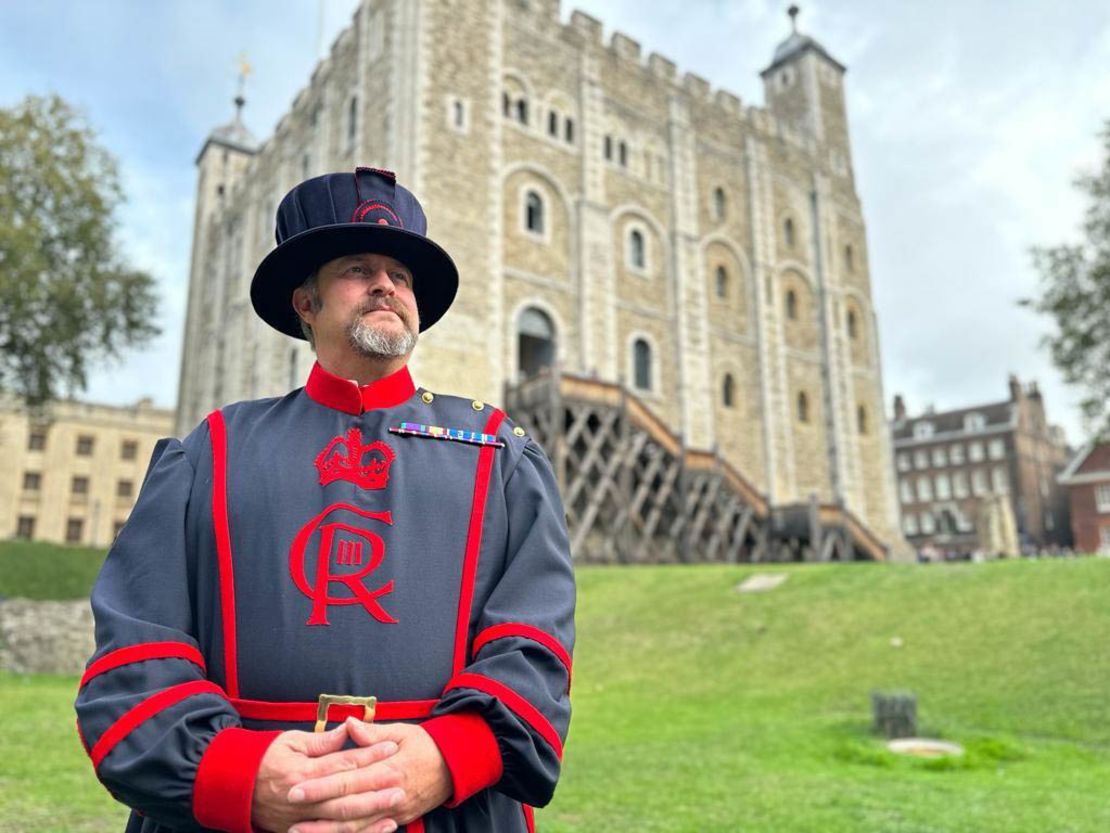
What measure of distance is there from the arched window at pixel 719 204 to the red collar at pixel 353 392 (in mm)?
26407

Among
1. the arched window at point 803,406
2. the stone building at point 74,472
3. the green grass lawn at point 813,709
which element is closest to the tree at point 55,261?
the green grass lawn at point 813,709

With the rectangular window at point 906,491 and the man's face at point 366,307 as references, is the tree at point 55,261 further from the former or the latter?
the rectangular window at point 906,491

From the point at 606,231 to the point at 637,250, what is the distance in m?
1.63

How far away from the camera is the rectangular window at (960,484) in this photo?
5269cm

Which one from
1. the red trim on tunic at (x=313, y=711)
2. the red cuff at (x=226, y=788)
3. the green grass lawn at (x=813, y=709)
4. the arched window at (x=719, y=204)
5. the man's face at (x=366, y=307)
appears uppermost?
the arched window at (x=719, y=204)

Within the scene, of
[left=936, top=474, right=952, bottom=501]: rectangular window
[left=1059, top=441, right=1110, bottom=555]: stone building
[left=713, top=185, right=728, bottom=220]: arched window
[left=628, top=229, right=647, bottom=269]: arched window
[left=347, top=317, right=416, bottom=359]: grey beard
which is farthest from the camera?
[left=936, top=474, right=952, bottom=501]: rectangular window

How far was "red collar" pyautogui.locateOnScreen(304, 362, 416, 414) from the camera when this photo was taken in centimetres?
204

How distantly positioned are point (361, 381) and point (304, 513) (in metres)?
0.42

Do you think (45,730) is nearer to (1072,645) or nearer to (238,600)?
(238,600)

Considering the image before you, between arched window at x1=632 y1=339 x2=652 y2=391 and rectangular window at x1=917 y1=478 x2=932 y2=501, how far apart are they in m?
38.0

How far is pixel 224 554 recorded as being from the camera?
5.93ft

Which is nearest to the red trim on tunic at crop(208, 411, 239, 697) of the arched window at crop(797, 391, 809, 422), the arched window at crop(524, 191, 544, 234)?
the arched window at crop(524, 191, 544, 234)

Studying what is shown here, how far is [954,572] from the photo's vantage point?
37.0 ft

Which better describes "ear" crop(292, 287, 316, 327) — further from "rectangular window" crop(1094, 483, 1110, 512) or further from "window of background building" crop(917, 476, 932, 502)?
"window of background building" crop(917, 476, 932, 502)
